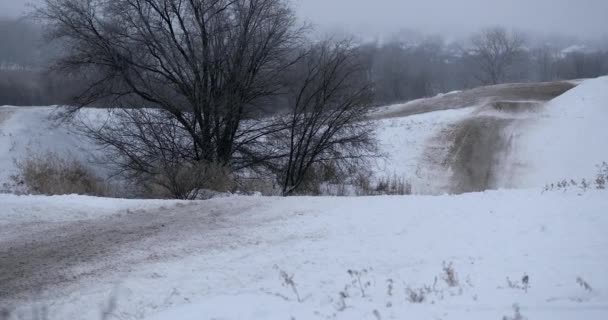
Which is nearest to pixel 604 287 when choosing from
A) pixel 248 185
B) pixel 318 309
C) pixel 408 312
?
pixel 408 312

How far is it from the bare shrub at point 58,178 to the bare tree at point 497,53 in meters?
68.4

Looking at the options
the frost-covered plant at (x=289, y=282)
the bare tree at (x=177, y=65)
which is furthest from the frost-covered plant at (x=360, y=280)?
the bare tree at (x=177, y=65)

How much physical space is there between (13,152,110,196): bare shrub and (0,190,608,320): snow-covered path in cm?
424

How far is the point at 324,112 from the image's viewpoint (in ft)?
51.3

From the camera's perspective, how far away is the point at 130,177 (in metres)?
15.1

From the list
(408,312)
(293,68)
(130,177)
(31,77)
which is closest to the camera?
(408,312)

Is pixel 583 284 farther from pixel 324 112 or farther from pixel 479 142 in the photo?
pixel 479 142

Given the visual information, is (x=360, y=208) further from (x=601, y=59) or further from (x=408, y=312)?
(x=601, y=59)

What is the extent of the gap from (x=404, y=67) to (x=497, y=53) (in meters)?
14.3

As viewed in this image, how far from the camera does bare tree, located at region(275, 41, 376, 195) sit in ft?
51.0

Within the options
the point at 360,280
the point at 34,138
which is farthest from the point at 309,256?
the point at 34,138

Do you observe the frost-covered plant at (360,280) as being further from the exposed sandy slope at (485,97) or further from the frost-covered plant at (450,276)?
the exposed sandy slope at (485,97)

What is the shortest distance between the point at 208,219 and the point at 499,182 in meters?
18.0

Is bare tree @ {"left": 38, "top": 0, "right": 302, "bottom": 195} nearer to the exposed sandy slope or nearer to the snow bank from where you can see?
the snow bank
